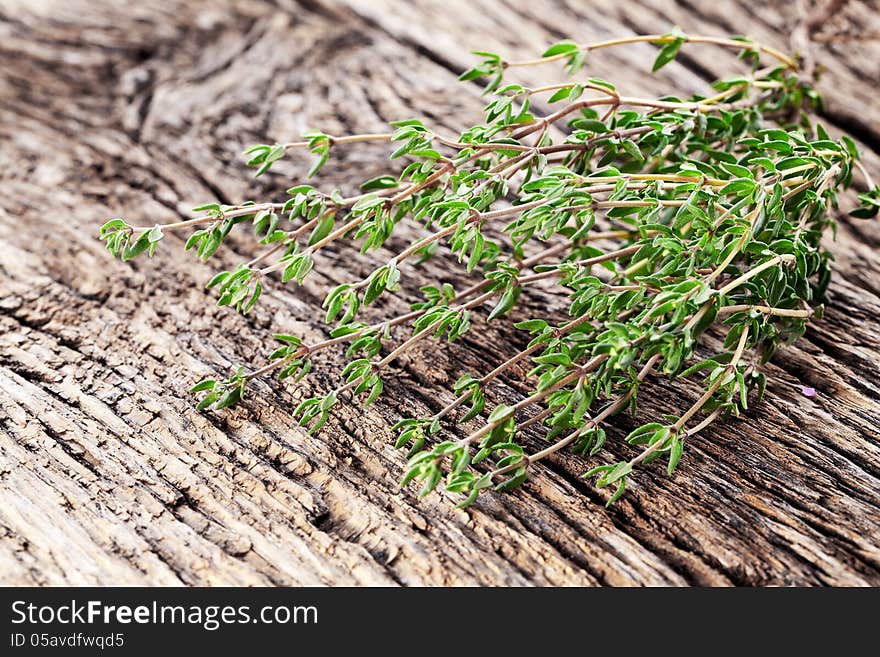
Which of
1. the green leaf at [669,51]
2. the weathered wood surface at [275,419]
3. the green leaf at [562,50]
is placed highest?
the green leaf at [669,51]

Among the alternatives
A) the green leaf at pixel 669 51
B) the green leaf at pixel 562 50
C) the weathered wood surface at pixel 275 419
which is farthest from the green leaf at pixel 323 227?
the green leaf at pixel 669 51

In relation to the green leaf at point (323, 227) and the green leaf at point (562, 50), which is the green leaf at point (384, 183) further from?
the green leaf at point (562, 50)

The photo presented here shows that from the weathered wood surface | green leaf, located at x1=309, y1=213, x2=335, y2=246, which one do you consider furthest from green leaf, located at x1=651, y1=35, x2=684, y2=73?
green leaf, located at x1=309, y1=213, x2=335, y2=246

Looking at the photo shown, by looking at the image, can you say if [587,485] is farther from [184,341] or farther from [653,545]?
[184,341]

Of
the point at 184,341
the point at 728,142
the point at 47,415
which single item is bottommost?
the point at 47,415

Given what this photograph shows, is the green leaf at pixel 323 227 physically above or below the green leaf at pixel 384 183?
below

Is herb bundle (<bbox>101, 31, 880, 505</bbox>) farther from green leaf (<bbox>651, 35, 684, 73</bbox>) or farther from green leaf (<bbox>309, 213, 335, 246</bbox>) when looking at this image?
green leaf (<bbox>651, 35, 684, 73</bbox>)
